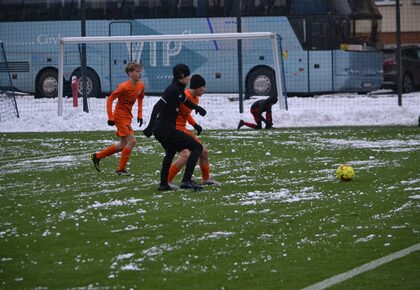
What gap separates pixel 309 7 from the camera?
119 ft

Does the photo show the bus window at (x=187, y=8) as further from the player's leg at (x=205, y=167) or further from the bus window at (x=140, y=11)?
the player's leg at (x=205, y=167)

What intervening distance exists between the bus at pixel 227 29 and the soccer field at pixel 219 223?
15380mm

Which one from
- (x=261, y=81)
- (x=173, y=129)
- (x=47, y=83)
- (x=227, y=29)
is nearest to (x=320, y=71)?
(x=261, y=81)

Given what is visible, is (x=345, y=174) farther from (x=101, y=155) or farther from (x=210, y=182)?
(x=101, y=155)

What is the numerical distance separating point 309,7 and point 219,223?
2612cm

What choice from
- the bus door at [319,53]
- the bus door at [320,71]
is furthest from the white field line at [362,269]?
the bus door at [319,53]

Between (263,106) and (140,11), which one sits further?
(140,11)

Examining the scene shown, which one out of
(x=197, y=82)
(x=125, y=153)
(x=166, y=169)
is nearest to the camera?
(x=166, y=169)

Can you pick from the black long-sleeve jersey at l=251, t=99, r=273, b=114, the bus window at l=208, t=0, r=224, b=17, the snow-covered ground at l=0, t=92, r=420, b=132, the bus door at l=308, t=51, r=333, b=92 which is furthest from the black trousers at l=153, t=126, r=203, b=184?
the bus window at l=208, t=0, r=224, b=17

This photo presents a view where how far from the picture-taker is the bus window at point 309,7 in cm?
3631

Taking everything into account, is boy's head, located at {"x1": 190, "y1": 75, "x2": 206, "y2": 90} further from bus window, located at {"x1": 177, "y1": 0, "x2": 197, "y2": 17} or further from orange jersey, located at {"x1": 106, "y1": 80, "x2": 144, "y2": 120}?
bus window, located at {"x1": 177, "y1": 0, "x2": 197, "y2": 17}

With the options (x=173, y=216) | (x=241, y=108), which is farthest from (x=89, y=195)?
(x=241, y=108)

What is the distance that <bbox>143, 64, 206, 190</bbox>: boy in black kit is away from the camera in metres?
13.7

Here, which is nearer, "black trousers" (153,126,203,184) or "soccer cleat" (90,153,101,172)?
"black trousers" (153,126,203,184)
